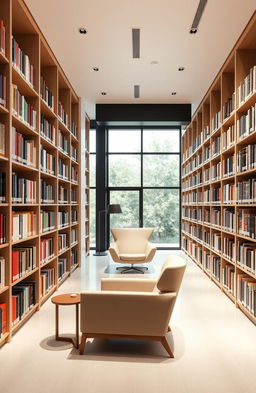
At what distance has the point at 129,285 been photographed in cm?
368

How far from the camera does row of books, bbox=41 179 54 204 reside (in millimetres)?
4758

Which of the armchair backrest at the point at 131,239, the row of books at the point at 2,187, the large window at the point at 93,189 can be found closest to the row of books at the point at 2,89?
the row of books at the point at 2,187

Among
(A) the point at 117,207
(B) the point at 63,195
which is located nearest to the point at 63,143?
(B) the point at 63,195

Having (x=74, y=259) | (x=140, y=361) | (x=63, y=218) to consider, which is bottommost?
(x=140, y=361)

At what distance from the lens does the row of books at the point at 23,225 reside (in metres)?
3.55

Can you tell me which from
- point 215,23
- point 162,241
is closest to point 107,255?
point 162,241

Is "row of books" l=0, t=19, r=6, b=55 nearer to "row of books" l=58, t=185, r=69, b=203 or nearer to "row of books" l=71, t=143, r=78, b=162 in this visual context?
"row of books" l=58, t=185, r=69, b=203

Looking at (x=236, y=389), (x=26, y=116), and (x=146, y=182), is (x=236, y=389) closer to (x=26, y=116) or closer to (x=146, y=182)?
(x=26, y=116)

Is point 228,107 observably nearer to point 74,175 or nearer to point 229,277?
point 229,277

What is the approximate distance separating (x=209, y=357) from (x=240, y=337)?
66 cm

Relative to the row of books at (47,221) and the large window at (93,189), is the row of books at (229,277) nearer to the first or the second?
the row of books at (47,221)

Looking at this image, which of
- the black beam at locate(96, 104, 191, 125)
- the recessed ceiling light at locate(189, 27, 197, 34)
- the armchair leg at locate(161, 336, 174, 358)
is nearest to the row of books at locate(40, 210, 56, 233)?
the armchair leg at locate(161, 336, 174, 358)

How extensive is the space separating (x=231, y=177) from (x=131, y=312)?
8.90ft

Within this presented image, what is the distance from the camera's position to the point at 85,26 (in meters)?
4.38
